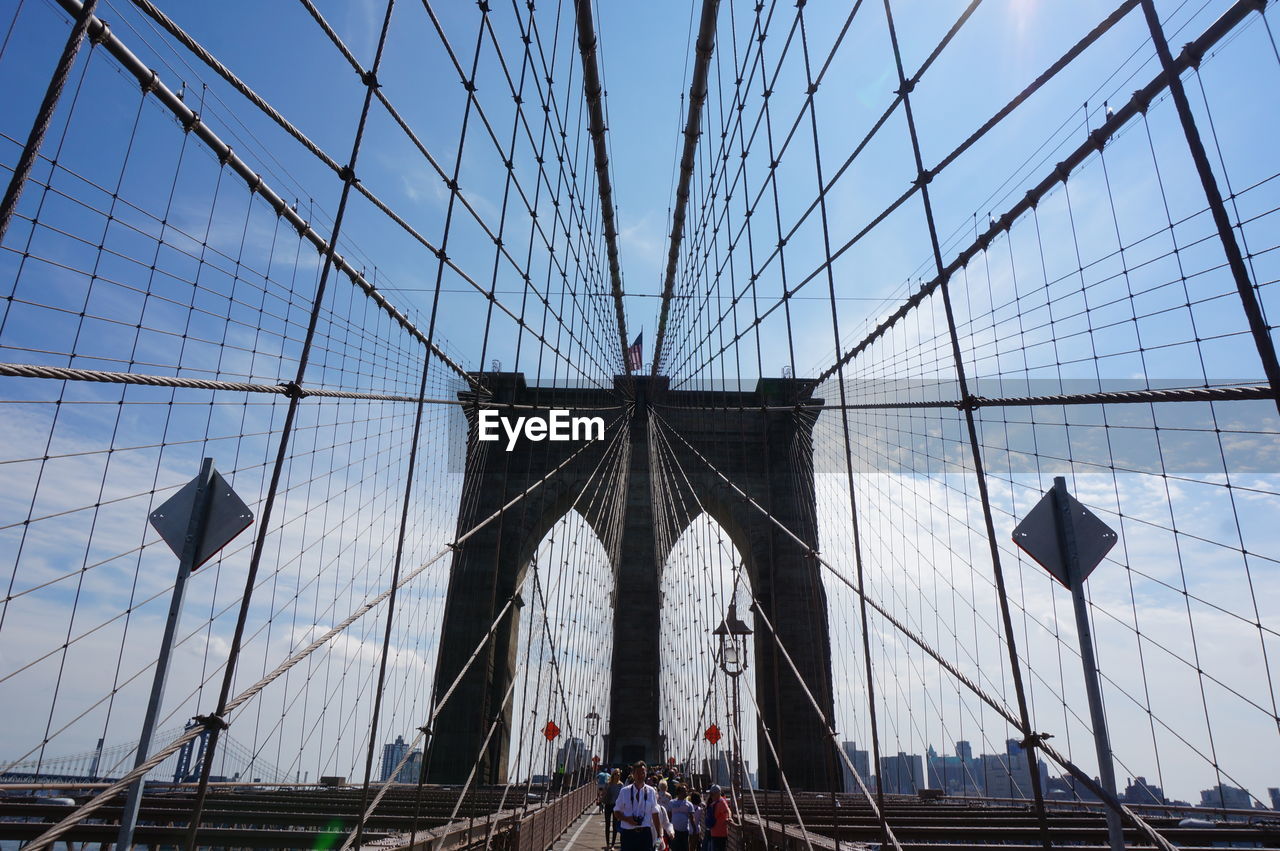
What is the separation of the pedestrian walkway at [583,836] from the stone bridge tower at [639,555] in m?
5.40

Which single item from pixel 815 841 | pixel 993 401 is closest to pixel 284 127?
pixel 993 401

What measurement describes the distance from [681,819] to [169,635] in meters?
6.31

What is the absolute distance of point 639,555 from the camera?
23.9m

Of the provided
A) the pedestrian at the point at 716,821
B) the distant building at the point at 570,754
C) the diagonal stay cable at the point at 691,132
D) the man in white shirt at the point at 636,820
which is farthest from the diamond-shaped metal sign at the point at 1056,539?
the distant building at the point at 570,754

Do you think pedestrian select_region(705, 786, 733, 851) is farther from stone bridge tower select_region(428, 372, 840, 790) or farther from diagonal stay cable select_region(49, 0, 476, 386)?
stone bridge tower select_region(428, 372, 840, 790)

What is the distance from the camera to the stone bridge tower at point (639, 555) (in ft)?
64.0

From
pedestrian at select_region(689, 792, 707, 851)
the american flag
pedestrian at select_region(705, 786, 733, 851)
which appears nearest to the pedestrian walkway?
pedestrian at select_region(689, 792, 707, 851)

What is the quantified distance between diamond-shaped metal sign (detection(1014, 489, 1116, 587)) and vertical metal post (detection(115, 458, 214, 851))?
10.4 ft

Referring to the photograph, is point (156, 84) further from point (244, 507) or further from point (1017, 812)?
point (1017, 812)

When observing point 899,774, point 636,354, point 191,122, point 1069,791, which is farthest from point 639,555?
point 191,122

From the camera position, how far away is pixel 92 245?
3.56m

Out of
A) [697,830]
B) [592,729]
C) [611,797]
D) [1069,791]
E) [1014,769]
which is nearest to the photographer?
[697,830]

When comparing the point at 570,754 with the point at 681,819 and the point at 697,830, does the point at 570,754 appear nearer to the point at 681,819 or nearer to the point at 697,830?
the point at 697,830

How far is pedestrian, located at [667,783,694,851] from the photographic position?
24.7 ft
